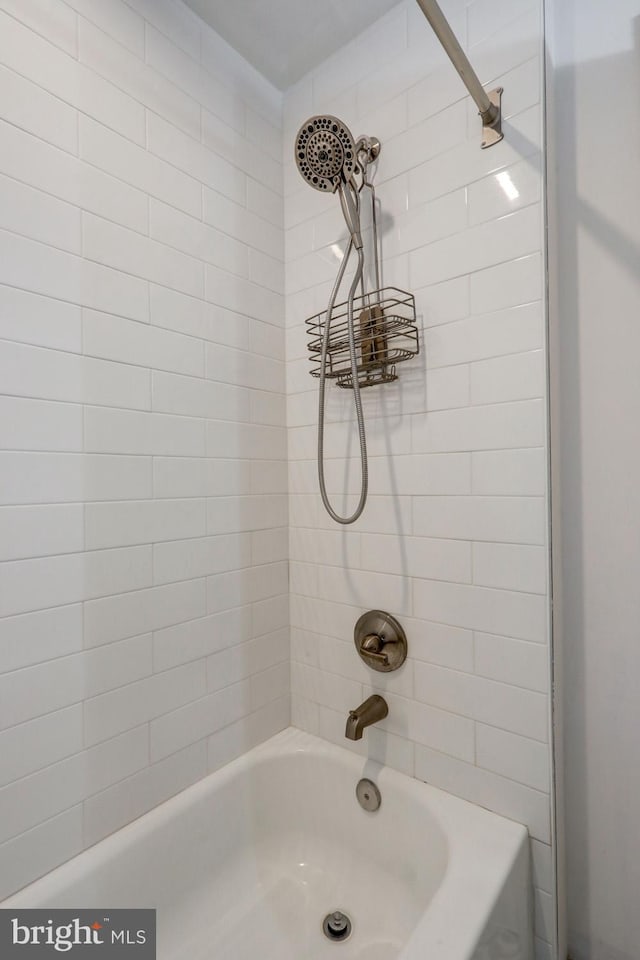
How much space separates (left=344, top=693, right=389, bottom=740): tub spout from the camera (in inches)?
46.4

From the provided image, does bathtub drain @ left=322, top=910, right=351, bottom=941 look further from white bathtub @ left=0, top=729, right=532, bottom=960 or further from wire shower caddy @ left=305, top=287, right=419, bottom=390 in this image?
wire shower caddy @ left=305, top=287, right=419, bottom=390

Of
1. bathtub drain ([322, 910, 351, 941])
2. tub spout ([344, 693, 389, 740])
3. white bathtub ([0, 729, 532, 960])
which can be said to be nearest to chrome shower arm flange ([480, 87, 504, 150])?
tub spout ([344, 693, 389, 740])

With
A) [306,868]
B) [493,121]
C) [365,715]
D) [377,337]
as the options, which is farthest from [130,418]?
[306,868]

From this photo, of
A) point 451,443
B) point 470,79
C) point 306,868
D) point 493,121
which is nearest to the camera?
point 470,79

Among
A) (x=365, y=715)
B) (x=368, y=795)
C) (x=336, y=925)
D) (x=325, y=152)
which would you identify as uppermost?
(x=325, y=152)

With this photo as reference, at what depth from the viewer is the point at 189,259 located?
128 centimetres

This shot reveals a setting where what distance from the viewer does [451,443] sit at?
120 centimetres

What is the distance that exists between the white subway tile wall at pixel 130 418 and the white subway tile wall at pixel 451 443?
208mm

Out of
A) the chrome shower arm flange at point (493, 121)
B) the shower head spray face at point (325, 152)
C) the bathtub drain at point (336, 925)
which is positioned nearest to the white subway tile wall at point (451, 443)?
the chrome shower arm flange at point (493, 121)

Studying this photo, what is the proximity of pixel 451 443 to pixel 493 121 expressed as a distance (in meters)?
0.73

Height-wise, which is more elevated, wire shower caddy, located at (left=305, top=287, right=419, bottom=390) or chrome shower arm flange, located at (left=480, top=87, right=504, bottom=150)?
chrome shower arm flange, located at (left=480, top=87, right=504, bottom=150)

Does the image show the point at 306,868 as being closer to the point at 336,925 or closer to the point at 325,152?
the point at 336,925

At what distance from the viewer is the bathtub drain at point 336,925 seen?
1.18m

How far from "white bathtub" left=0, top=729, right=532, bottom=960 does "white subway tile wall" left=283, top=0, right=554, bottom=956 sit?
0.32ft
